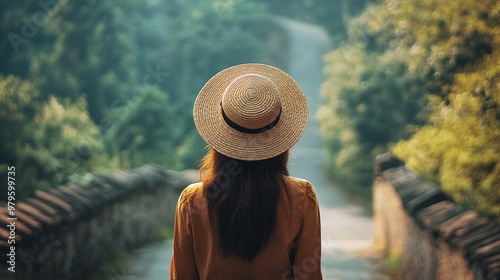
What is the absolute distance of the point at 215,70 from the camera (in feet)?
95.3

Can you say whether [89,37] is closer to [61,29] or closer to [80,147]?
[61,29]

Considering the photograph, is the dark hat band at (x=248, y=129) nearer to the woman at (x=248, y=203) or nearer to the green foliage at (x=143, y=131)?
the woman at (x=248, y=203)

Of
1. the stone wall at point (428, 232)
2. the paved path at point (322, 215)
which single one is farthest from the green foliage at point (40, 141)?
the stone wall at point (428, 232)

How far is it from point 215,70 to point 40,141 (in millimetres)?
14818

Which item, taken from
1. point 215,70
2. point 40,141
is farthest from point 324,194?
point 215,70

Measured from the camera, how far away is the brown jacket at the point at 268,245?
2.42m

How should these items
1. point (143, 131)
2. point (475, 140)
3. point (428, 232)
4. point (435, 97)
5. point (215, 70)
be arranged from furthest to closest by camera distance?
point (215, 70), point (143, 131), point (435, 97), point (475, 140), point (428, 232)

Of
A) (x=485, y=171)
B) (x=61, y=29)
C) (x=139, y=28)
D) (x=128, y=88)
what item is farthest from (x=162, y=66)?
(x=485, y=171)

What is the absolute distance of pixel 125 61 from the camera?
2623 cm

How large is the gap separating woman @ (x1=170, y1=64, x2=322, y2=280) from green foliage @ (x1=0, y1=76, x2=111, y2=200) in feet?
32.6

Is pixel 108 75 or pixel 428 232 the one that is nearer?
pixel 428 232

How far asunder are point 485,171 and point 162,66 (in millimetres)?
23287

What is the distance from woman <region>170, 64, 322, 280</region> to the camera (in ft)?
7.94

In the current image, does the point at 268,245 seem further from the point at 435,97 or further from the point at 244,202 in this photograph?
the point at 435,97
